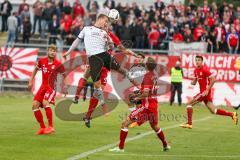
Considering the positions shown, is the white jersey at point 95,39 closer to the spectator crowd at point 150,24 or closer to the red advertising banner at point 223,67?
the red advertising banner at point 223,67

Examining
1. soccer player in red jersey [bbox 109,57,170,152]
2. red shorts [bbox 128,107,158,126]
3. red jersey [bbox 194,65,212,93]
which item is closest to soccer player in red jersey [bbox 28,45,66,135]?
soccer player in red jersey [bbox 109,57,170,152]

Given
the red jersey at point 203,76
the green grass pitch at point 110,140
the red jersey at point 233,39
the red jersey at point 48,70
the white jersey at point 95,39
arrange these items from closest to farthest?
1. the green grass pitch at point 110,140
2. the red jersey at point 48,70
3. the white jersey at point 95,39
4. the red jersey at point 203,76
5. the red jersey at point 233,39

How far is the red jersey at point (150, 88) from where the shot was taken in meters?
14.5

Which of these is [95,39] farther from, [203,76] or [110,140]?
[203,76]

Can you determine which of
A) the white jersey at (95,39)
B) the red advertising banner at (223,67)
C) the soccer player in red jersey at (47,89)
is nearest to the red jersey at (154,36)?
the red advertising banner at (223,67)

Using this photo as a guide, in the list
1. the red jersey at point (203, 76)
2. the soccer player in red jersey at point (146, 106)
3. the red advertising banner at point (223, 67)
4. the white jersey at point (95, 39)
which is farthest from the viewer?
the red advertising banner at point (223, 67)

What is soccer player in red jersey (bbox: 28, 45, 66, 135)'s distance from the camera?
17594 millimetres

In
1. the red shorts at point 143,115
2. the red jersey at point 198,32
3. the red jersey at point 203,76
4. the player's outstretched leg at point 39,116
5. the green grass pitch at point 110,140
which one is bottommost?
the green grass pitch at point 110,140

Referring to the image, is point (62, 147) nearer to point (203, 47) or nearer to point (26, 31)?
point (203, 47)

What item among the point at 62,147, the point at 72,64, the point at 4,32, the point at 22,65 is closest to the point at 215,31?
the point at 72,64

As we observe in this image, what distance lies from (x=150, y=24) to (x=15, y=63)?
281 inches

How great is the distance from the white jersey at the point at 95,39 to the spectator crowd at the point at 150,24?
17509 millimetres

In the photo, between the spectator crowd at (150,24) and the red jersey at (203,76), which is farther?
the spectator crowd at (150,24)

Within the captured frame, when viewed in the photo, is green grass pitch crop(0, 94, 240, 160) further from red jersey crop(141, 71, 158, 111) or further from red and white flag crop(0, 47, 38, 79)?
red and white flag crop(0, 47, 38, 79)
